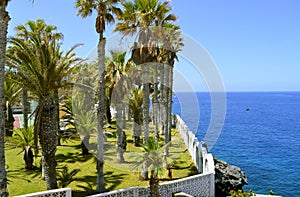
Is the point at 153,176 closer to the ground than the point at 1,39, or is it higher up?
closer to the ground

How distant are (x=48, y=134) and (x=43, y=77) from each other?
225 cm

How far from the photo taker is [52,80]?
11.1 m

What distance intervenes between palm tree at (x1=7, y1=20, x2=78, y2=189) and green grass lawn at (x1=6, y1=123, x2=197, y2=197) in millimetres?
1356

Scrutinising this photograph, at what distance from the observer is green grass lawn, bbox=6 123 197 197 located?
12070 mm

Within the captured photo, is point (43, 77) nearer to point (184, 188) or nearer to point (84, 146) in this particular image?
point (184, 188)

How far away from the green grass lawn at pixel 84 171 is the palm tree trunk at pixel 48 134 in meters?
1.04

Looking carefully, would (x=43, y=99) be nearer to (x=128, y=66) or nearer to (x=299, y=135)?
(x=128, y=66)

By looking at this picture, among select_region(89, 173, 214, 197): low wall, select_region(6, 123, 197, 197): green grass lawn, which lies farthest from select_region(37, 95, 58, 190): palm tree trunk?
select_region(89, 173, 214, 197): low wall

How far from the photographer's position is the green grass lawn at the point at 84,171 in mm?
12070

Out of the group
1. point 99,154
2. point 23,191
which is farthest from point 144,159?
point 23,191

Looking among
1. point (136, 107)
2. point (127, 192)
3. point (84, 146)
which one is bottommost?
point (127, 192)

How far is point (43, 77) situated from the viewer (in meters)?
10.9

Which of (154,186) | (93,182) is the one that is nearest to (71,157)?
(93,182)

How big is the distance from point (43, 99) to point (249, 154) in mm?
25071
